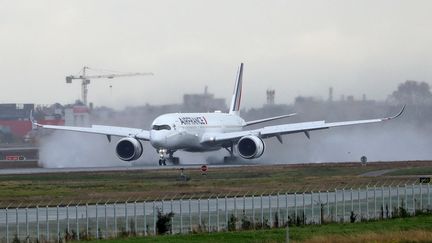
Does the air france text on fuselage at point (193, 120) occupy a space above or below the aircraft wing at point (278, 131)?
above

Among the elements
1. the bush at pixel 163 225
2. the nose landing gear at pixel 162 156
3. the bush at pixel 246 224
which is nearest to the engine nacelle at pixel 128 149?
the nose landing gear at pixel 162 156

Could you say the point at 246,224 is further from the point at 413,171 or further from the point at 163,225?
the point at 413,171

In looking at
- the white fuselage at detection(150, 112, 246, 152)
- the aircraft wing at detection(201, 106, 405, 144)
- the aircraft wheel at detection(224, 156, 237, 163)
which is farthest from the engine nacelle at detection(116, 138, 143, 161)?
the aircraft wheel at detection(224, 156, 237, 163)

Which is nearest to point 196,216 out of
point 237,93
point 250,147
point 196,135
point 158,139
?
point 158,139

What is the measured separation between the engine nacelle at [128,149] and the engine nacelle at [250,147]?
8.58 meters

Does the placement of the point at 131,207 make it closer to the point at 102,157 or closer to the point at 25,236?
the point at 25,236

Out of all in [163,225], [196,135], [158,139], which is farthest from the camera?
[196,135]

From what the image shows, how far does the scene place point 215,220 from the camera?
5012 centimetres

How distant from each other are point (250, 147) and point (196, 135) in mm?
5894

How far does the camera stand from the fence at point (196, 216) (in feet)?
153

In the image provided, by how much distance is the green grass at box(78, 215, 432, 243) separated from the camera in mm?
43531

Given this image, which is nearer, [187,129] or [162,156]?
[162,156]

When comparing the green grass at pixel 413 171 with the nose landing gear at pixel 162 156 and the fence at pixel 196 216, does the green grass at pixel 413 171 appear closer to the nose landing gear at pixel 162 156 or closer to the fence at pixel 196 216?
the fence at pixel 196 216

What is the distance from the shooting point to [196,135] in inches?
4439
